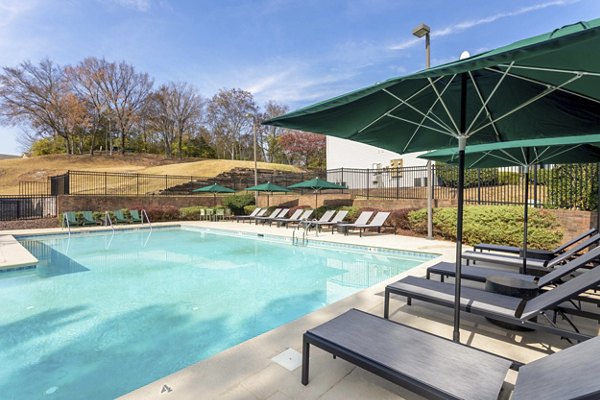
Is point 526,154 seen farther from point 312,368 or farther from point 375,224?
point 375,224

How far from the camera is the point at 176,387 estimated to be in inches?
86.9

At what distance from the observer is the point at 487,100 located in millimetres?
2516

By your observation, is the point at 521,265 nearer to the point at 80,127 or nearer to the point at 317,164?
the point at 317,164

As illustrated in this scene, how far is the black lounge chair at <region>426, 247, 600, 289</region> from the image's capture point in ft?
10.9

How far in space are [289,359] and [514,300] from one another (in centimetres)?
236

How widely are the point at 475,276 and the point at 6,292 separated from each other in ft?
26.3

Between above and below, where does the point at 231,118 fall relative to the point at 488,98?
above

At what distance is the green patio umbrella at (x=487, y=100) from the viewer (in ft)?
5.34

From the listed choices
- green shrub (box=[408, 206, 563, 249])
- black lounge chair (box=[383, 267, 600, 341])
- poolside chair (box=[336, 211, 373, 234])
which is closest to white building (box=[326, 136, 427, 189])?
poolside chair (box=[336, 211, 373, 234])

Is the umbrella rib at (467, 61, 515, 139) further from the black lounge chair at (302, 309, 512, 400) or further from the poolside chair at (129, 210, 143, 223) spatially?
the poolside chair at (129, 210, 143, 223)

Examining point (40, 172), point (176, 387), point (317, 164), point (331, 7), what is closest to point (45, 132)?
point (40, 172)

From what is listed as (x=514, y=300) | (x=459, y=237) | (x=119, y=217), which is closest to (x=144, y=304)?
(x=459, y=237)

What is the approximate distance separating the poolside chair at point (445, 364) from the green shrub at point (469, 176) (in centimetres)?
1117

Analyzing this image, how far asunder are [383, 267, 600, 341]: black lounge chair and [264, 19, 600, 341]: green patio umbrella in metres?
0.46
